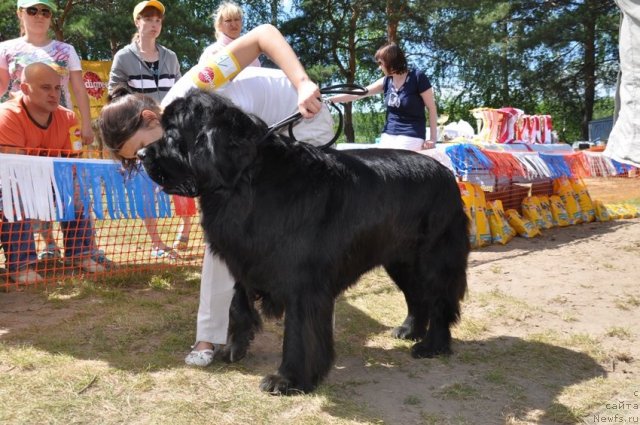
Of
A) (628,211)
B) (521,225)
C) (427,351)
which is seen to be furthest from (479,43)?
(427,351)

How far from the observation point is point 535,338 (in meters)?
3.29

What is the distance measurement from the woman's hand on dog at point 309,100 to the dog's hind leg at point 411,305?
115 centimetres

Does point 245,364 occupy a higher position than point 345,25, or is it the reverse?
point 345,25

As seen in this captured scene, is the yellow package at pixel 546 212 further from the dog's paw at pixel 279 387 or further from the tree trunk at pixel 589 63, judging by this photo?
the tree trunk at pixel 589 63

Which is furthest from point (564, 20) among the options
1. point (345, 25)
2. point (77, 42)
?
point (77, 42)

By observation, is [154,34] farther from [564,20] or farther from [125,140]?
[564,20]

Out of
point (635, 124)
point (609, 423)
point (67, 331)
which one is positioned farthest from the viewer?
point (67, 331)

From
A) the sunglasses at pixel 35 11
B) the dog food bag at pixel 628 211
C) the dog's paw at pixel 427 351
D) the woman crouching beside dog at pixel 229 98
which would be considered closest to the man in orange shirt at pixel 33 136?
the sunglasses at pixel 35 11

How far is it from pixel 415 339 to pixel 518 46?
20.0 m

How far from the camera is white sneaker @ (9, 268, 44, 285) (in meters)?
4.09

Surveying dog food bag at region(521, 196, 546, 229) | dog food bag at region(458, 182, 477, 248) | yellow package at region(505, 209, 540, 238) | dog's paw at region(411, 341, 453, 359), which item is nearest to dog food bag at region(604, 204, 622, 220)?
dog food bag at region(521, 196, 546, 229)

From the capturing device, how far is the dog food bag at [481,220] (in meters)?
5.79

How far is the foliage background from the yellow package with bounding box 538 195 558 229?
37.3ft

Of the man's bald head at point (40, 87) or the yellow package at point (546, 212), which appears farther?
the yellow package at point (546, 212)
